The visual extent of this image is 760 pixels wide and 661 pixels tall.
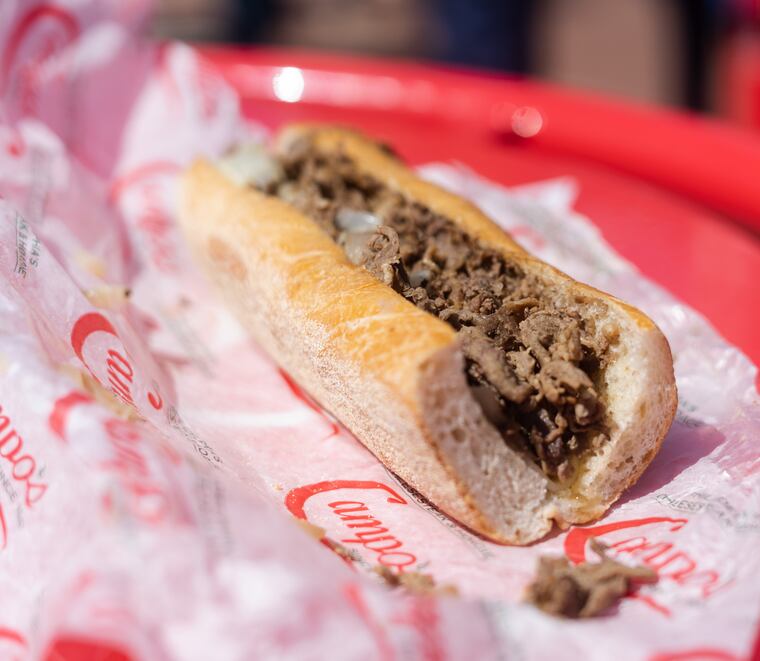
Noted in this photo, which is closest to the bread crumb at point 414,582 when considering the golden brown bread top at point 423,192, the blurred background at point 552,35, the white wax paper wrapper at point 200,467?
the white wax paper wrapper at point 200,467

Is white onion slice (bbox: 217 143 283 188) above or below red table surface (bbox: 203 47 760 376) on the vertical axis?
below

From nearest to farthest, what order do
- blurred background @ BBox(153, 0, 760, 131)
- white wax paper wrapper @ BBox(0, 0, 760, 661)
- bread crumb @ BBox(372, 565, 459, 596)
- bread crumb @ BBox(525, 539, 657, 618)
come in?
1. white wax paper wrapper @ BBox(0, 0, 760, 661)
2. bread crumb @ BBox(525, 539, 657, 618)
3. bread crumb @ BBox(372, 565, 459, 596)
4. blurred background @ BBox(153, 0, 760, 131)

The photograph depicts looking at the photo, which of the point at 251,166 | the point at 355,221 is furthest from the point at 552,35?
the point at 355,221

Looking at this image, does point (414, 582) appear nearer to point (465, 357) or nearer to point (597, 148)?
point (465, 357)

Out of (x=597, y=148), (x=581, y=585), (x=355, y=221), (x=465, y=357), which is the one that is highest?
(x=597, y=148)

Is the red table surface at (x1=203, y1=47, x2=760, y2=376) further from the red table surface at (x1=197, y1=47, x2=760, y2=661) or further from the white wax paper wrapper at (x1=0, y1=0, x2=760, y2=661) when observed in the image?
the white wax paper wrapper at (x1=0, y1=0, x2=760, y2=661)

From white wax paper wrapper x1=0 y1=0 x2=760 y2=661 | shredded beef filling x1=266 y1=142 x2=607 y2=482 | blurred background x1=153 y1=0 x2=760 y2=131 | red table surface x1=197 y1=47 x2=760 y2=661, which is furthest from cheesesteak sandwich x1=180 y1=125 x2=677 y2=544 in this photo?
blurred background x1=153 y1=0 x2=760 y2=131
